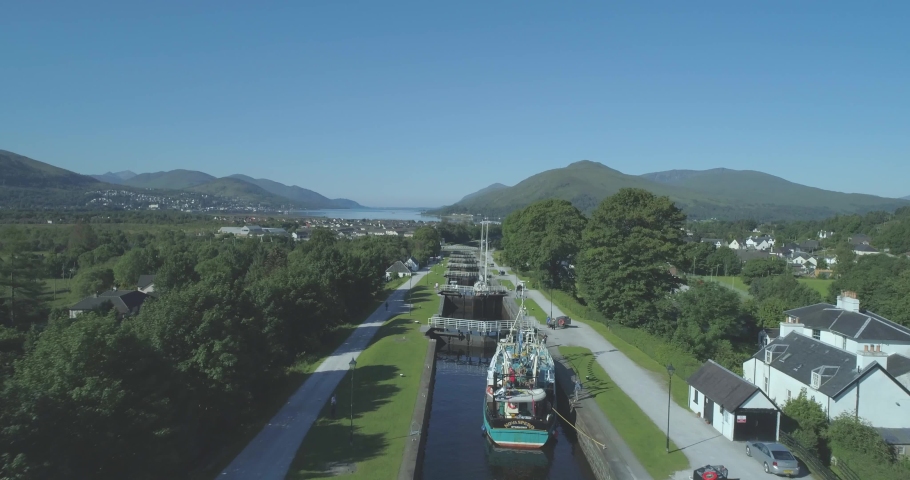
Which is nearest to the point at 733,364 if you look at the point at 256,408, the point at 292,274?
the point at 256,408

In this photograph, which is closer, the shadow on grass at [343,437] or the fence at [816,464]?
the fence at [816,464]

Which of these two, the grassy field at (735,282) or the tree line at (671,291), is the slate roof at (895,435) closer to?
the tree line at (671,291)

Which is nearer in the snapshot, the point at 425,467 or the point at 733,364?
the point at 425,467

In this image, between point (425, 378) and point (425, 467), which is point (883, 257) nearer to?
point (425, 378)

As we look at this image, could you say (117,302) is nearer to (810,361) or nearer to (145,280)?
(145,280)

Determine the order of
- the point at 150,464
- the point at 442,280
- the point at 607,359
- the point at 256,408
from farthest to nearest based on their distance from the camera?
the point at 442,280, the point at 607,359, the point at 256,408, the point at 150,464

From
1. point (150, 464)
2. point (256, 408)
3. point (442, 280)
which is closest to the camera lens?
point (150, 464)

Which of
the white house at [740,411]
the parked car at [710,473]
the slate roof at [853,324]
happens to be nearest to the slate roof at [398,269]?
the slate roof at [853,324]
